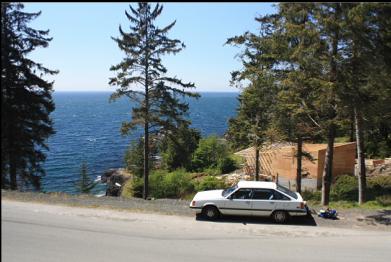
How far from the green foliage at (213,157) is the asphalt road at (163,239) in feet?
83.7

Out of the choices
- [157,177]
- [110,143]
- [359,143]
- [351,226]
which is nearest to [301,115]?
[359,143]

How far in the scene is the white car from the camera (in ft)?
51.7

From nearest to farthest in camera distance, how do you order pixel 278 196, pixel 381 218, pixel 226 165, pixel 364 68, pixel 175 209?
1. pixel 364 68
2. pixel 278 196
3. pixel 381 218
4. pixel 175 209
5. pixel 226 165

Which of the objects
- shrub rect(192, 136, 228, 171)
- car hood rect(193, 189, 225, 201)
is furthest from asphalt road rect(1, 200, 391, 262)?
shrub rect(192, 136, 228, 171)

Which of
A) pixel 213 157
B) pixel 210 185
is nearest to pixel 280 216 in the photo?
pixel 210 185

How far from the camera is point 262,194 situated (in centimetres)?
1595

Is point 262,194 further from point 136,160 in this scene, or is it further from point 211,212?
point 136,160

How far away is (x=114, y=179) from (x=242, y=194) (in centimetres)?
3983

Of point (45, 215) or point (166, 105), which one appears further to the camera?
point (166, 105)

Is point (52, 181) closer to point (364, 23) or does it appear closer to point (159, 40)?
point (159, 40)

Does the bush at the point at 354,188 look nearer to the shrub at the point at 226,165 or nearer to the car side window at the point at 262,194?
the car side window at the point at 262,194

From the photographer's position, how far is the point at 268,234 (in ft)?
47.0

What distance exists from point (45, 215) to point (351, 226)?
10.6 meters

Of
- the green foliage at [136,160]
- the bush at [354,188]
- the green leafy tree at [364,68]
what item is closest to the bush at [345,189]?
the bush at [354,188]
